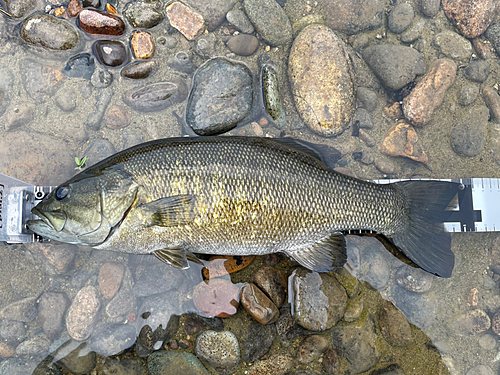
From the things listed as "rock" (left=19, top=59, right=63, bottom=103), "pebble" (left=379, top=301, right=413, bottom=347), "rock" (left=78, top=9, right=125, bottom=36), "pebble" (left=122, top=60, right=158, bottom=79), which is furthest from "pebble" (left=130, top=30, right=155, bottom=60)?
"pebble" (left=379, top=301, right=413, bottom=347)

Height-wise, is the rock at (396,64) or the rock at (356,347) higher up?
the rock at (396,64)

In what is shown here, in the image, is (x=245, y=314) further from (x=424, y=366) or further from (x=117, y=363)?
(x=424, y=366)

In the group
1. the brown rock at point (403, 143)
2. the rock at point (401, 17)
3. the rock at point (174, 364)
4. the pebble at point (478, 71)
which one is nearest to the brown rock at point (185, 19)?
the rock at point (401, 17)

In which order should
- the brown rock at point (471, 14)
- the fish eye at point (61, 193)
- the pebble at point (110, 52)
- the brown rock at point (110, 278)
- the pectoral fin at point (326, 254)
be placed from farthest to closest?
the brown rock at point (471, 14)
the pebble at point (110, 52)
the brown rock at point (110, 278)
the pectoral fin at point (326, 254)
the fish eye at point (61, 193)

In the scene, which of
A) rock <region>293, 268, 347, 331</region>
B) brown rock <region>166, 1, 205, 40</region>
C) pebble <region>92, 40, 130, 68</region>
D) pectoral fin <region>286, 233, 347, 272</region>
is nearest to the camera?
pectoral fin <region>286, 233, 347, 272</region>

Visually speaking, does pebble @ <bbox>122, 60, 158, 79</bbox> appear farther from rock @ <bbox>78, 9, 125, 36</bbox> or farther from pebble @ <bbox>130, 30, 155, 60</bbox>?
rock @ <bbox>78, 9, 125, 36</bbox>

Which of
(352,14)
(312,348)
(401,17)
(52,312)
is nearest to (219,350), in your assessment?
(312,348)

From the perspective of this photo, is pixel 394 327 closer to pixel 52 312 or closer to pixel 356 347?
pixel 356 347

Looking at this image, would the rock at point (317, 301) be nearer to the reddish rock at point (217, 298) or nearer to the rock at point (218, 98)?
the reddish rock at point (217, 298)

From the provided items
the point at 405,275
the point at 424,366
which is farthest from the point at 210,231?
the point at 424,366
